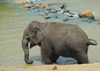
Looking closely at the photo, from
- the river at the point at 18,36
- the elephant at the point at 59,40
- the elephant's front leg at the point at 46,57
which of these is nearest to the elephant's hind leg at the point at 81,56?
the elephant at the point at 59,40

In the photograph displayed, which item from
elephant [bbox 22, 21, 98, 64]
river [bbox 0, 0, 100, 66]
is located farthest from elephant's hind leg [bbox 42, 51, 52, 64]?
river [bbox 0, 0, 100, 66]

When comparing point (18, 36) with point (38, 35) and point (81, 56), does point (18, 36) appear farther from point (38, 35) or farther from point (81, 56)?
point (81, 56)

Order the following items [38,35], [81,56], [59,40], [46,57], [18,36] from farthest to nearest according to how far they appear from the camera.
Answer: [18,36], [46,57], [38,35], [59,40], [81,56]

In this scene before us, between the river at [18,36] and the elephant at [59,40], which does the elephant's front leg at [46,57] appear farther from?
the river at [18,36]

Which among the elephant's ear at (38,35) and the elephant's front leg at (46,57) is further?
the elephant's front leg at (46,57)

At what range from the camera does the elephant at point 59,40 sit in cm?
737

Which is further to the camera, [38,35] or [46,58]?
[46,58]

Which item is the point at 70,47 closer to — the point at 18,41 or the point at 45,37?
the point at 45,37

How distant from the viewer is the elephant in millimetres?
7367

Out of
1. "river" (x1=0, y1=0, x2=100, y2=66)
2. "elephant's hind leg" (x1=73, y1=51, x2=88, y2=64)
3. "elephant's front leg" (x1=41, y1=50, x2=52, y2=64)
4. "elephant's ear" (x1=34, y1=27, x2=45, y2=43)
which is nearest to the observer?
"elephant's hind leg" (x1=73, y1=51, x2=88, y2=64)

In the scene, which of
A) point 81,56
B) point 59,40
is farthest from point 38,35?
point 81,56

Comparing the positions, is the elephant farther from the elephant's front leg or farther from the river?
the river

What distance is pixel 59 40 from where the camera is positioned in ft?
25.0

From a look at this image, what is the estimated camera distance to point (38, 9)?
23531mm
